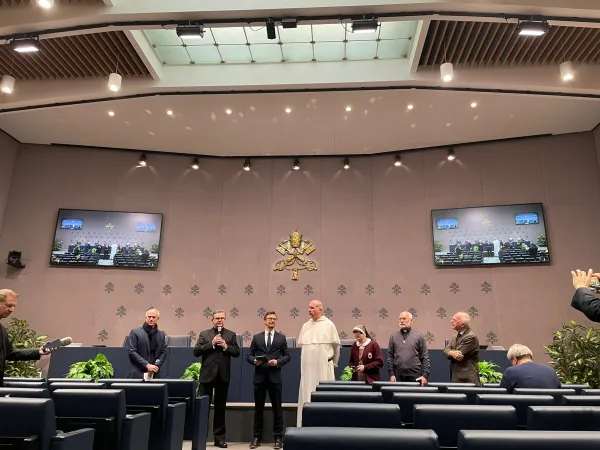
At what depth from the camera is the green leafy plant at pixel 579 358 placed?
620 centimetres

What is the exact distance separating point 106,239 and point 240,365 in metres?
4.50

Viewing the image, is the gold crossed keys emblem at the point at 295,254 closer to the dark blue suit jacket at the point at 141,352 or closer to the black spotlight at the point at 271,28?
the dark blue suit jacket at the point at 141,352

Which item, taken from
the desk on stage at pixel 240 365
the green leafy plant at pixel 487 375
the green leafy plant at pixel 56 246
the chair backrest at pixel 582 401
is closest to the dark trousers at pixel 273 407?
the desk on stage at pixel 240 365

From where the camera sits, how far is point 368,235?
9531mm

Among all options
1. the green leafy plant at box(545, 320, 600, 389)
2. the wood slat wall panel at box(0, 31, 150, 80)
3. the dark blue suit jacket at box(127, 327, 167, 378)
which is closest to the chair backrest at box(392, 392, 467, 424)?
the dark blue suit jacket at box(127, 327, 167, 378)

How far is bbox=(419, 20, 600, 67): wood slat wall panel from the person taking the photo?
19.7 feet

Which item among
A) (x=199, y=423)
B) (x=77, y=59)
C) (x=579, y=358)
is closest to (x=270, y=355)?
(x=199, y=423)

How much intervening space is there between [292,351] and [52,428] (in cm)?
523

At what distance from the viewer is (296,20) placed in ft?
18.5

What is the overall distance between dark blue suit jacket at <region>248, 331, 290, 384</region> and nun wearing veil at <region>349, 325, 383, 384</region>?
2.68 ft

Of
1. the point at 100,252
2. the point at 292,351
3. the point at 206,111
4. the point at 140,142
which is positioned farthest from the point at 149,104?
the point at 292,351

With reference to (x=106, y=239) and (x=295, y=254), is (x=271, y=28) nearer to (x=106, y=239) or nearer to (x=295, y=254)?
(x=295, y=254)

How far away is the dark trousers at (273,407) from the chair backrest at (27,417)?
11.5 ft

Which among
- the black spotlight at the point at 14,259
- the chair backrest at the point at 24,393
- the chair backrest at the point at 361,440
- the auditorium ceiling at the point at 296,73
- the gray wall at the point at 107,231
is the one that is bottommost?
the chair backrest at the point at 24,393
